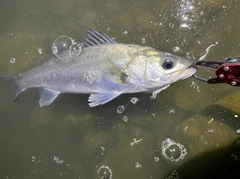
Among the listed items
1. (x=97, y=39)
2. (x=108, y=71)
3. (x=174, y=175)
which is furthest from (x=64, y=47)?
(x=174, y=175)

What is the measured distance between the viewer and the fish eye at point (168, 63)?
306 cm

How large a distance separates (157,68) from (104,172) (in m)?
1.70

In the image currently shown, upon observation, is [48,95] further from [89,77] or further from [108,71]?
[108,71]

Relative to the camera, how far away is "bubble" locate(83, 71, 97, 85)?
339 cm

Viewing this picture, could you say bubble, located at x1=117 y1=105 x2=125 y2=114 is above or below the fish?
below

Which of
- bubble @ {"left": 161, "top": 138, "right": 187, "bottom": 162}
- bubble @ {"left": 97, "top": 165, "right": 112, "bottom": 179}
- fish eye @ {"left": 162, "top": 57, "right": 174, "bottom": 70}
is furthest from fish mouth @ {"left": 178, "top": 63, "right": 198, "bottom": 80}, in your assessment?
bubble @ {"left": 97, "top": 165, "right": 112, "bottom": 179}

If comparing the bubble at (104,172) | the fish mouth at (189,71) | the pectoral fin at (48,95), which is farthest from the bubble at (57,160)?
the fish mouth at (189,71)

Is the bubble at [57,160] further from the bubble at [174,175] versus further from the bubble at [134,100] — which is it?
the bubble at [174,175]

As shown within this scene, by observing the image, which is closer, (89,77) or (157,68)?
(157,68)

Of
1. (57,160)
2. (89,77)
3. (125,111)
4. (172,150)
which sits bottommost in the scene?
(57,160)

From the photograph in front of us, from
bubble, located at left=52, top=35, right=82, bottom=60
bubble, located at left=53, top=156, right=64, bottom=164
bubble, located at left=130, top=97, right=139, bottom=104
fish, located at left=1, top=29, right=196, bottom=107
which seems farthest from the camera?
bubble, located at left=53, top=156, right=64, bottom=164

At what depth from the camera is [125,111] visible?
387cm

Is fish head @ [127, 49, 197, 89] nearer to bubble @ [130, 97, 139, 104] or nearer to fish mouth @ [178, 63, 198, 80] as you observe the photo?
fish mouth @ [178, 63, 198, 80]

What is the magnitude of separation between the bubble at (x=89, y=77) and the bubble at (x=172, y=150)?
4.07ft
